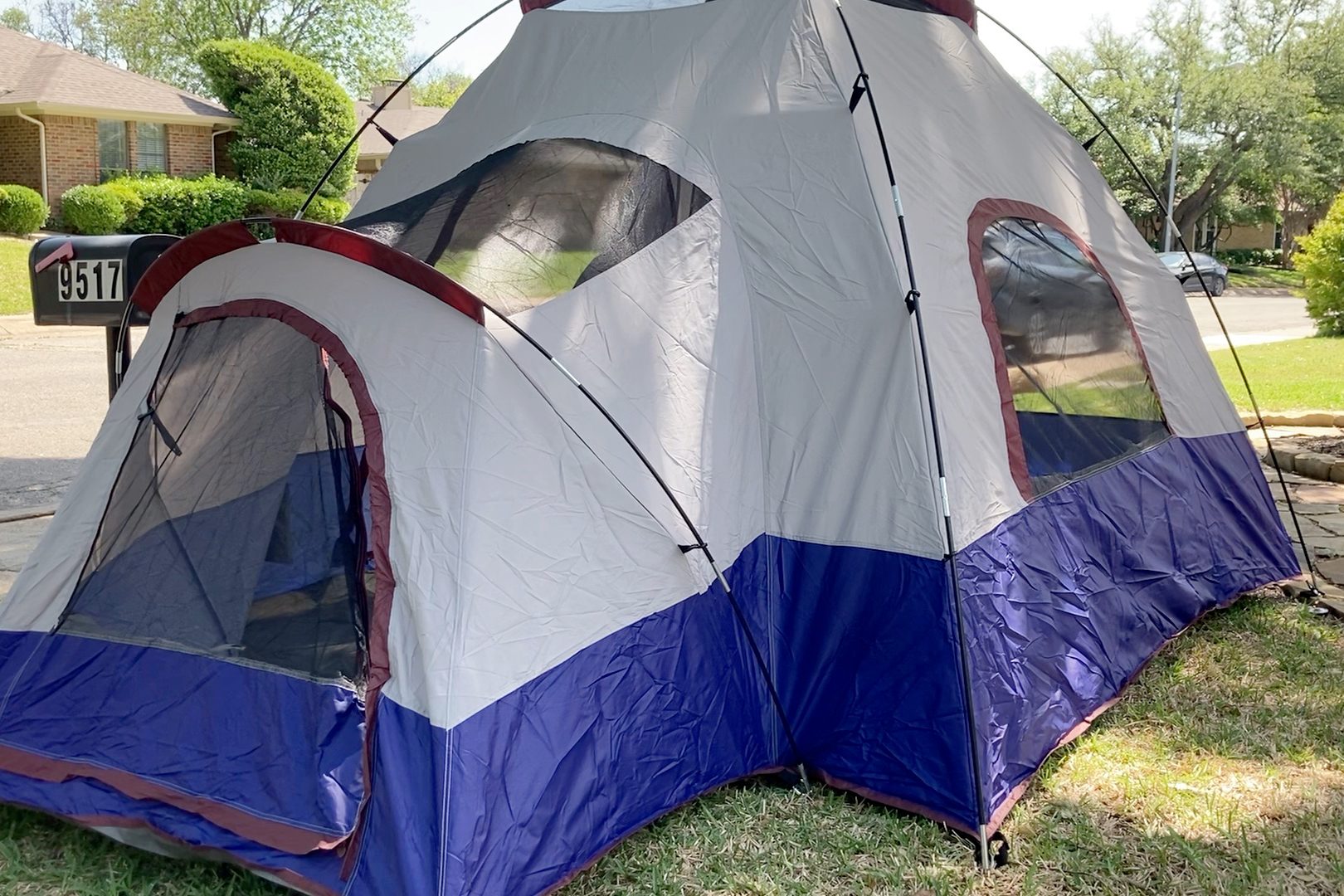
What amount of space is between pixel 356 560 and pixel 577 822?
81cm

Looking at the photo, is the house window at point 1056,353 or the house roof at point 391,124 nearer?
the house window at point 1056,353

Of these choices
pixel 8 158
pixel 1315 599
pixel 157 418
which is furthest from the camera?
pixel 8 158

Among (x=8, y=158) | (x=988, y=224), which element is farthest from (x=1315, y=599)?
(x=8, y=158)

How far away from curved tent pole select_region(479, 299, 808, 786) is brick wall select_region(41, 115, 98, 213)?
21950 mm

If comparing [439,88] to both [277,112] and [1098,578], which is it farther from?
[1098,578]

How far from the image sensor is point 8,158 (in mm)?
22234

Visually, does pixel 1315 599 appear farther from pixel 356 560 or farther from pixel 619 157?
pixel 356 560

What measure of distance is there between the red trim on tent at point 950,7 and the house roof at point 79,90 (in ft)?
68.0

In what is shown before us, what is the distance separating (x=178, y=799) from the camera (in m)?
2.82

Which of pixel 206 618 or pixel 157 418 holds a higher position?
pixel 157 418

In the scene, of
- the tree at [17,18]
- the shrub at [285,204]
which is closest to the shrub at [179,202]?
the shrub at [285,204]

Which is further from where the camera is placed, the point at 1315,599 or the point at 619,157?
the point at 1315,599

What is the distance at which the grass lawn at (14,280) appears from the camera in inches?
620

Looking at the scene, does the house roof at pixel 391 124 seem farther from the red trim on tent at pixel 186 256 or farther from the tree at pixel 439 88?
the red trim on tent at pixel 186 256
